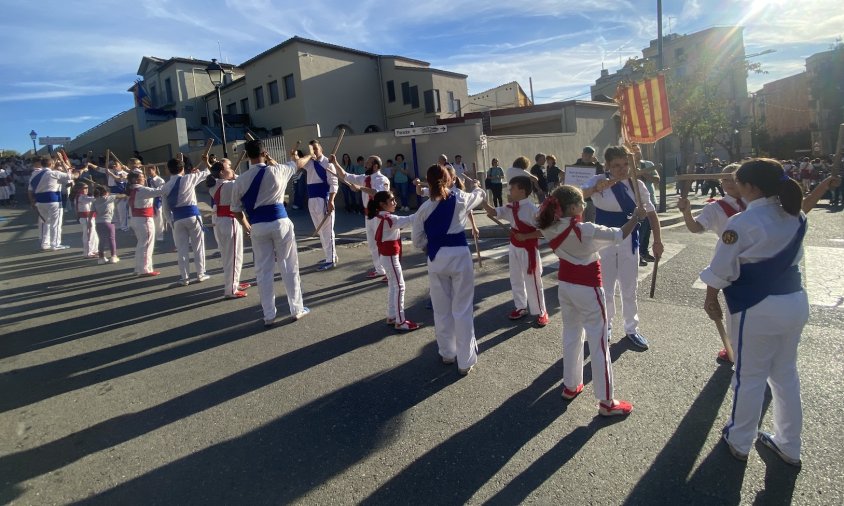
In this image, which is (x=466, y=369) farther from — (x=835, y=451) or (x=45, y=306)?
(x=45, y=306)

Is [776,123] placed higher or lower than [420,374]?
higher

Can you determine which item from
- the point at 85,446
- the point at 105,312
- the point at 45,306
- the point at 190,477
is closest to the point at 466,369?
the point at 190,477

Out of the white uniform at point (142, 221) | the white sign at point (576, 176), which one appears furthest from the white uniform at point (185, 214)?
the white sign at point (576, 176)

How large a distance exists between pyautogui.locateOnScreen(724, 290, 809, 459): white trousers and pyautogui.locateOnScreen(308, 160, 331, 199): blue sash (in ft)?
22.8

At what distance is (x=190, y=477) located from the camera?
10.0 ft

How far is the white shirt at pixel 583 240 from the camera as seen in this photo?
3406 mm

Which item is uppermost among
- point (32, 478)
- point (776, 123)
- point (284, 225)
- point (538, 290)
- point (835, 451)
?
point (776, 123)

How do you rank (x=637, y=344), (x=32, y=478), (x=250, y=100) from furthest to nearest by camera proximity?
1. (x=250, y=100)
2. (x=637, y=344)
3. (x=32, y=478)

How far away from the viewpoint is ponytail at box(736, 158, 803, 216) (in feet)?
8.77

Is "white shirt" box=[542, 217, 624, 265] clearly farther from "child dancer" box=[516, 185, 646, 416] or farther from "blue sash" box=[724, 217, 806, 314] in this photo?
"blue sash" box=[724, 217, 806, 314]

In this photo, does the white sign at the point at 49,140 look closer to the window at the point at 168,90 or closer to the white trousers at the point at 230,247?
the window at the point at 168,90

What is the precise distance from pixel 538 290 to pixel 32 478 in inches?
180

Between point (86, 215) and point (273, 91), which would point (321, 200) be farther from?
point (273, 91)

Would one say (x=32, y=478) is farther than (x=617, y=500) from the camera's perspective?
Yes
